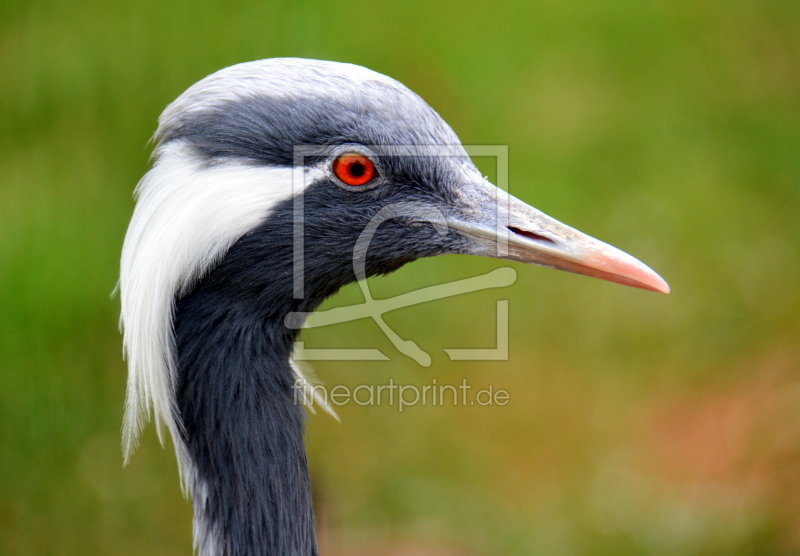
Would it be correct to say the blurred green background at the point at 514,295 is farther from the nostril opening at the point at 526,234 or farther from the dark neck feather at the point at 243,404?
the nostril opening at the point at 526,234

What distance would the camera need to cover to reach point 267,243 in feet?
8.20

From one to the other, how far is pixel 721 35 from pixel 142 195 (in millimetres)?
5485

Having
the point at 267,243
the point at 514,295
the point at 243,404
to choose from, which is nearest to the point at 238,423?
the point at 243,404

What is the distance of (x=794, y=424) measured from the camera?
4820 millimetres

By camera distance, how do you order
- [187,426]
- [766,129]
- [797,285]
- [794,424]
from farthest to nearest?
[766,129]
[797,285]
[794,424]
[187,426]

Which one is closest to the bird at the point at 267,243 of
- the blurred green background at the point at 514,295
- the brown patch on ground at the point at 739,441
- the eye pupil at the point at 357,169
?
the eye pupil at the point at 357,169

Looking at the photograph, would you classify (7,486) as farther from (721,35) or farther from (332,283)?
(721,35)

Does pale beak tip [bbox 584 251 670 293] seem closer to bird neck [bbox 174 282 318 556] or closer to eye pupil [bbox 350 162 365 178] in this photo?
eye pupil [bbox 350 162 365 178]

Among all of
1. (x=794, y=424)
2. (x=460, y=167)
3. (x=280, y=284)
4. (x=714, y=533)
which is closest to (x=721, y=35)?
(x=794, y=424)

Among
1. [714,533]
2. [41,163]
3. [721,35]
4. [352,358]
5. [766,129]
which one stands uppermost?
[721,35]

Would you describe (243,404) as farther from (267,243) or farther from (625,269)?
(625,269)

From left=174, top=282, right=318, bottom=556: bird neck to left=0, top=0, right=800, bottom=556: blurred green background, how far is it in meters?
2.10

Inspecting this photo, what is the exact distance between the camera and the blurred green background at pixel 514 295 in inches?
177

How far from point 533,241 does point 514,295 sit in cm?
325
